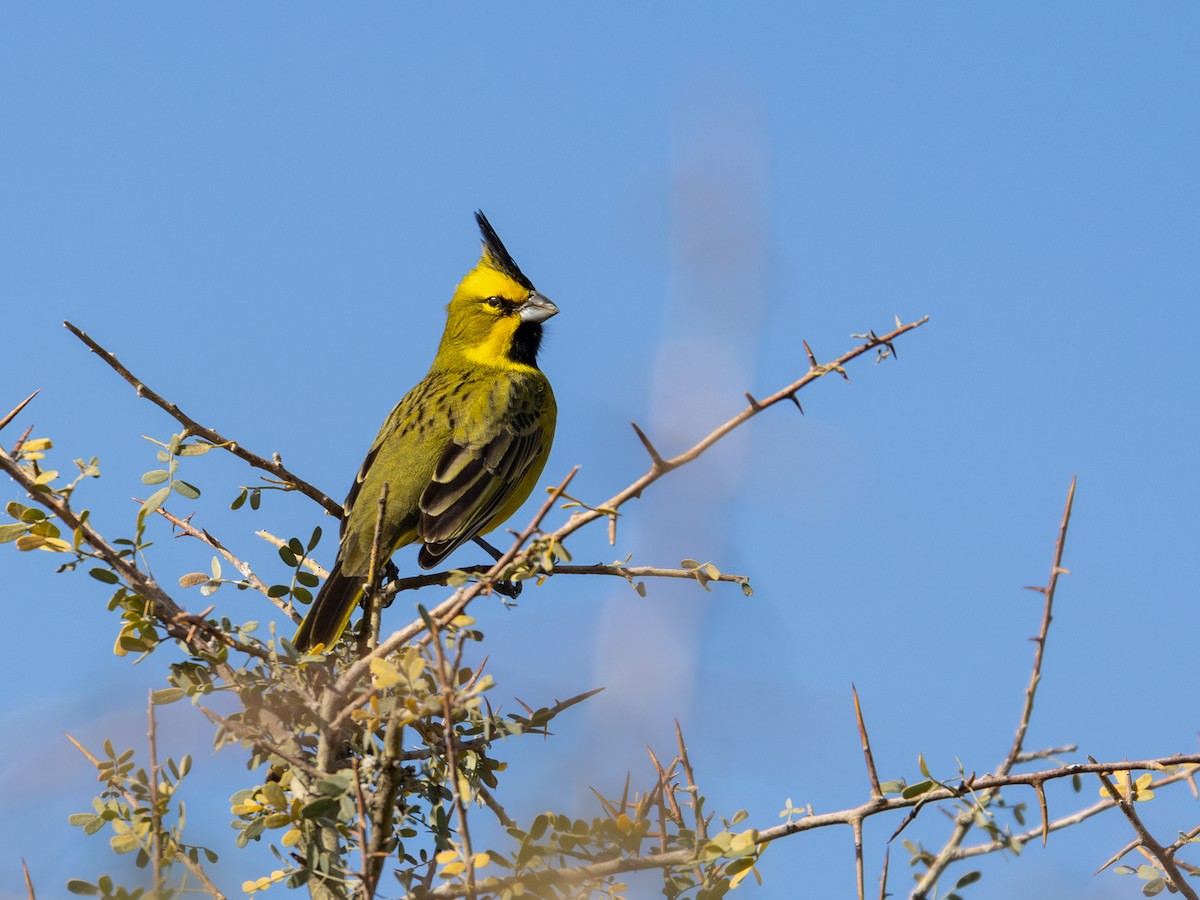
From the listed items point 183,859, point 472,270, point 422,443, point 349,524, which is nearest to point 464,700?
point 183,859

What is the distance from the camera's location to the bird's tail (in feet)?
12.5

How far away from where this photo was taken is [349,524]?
5.46 metres

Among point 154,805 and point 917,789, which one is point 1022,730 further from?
point 154,805

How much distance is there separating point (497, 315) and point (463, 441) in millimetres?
1800

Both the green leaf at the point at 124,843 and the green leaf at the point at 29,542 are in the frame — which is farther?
the green leaf at the point at 29,542

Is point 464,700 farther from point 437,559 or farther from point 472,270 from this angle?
point 472,270

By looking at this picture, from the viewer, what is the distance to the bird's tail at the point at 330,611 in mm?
3820

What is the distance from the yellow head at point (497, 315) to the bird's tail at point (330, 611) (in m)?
3.61

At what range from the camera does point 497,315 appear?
7949 millimetres

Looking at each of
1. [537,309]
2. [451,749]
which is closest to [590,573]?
[451,749]

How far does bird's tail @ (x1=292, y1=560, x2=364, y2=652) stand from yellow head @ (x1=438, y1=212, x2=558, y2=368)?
3611mm

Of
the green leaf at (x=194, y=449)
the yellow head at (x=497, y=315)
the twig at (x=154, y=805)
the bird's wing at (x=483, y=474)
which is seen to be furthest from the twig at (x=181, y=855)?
the yellow head at (x=497, y=315)

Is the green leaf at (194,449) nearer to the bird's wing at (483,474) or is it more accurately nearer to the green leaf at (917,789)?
the bird's wing at (483,474)

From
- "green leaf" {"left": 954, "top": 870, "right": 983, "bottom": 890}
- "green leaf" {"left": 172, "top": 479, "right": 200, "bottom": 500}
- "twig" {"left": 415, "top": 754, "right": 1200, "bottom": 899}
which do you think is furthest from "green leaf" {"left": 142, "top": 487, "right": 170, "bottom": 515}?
"green leaf" {"left": 954, "top": 870, "right": 983, "bottom": 890}
